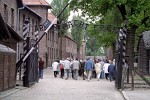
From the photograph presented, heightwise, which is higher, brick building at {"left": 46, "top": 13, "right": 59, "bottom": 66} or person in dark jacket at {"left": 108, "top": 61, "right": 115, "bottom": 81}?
brick building at {"left": 46, "top": 13, "right": 59, "bottom": 66}

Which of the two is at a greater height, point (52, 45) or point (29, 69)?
point (52, 45)

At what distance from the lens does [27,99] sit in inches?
657

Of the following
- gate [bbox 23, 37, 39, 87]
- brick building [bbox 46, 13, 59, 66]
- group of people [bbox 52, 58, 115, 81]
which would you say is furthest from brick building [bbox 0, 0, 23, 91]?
brick building [bbox 46, 13, 59, 66]

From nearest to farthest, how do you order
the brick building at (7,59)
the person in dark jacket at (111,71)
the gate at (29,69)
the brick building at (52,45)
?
the brick building at (7,59) → the gate at (29,69) → the person in dark jacket at (111,71) → the brick building at (52,45)

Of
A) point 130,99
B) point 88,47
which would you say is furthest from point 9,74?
point 88,47

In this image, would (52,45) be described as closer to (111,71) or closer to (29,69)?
(111,71)

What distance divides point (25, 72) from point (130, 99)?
7605mm

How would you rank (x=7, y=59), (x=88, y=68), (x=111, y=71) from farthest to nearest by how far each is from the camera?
(x=111, y=71)
(x=88, y=68)
(x=7, y=59)

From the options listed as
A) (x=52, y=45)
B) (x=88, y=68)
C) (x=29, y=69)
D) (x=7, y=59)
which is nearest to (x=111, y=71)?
(x=88, y=68)

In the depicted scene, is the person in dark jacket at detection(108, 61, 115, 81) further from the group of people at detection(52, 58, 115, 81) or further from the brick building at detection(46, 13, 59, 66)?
the brick building at detection(46, 13, 59, 66)

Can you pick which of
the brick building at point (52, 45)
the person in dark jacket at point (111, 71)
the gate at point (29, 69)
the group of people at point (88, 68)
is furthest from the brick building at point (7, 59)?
the brick building at point (52, 45)

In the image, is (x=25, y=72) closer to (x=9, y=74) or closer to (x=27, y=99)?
(x=9, y=74)

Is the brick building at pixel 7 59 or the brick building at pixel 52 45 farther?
the brick building at pixel 52 45

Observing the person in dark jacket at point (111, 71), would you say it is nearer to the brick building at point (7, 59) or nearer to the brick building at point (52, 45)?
the brick building at point (7, 59)
